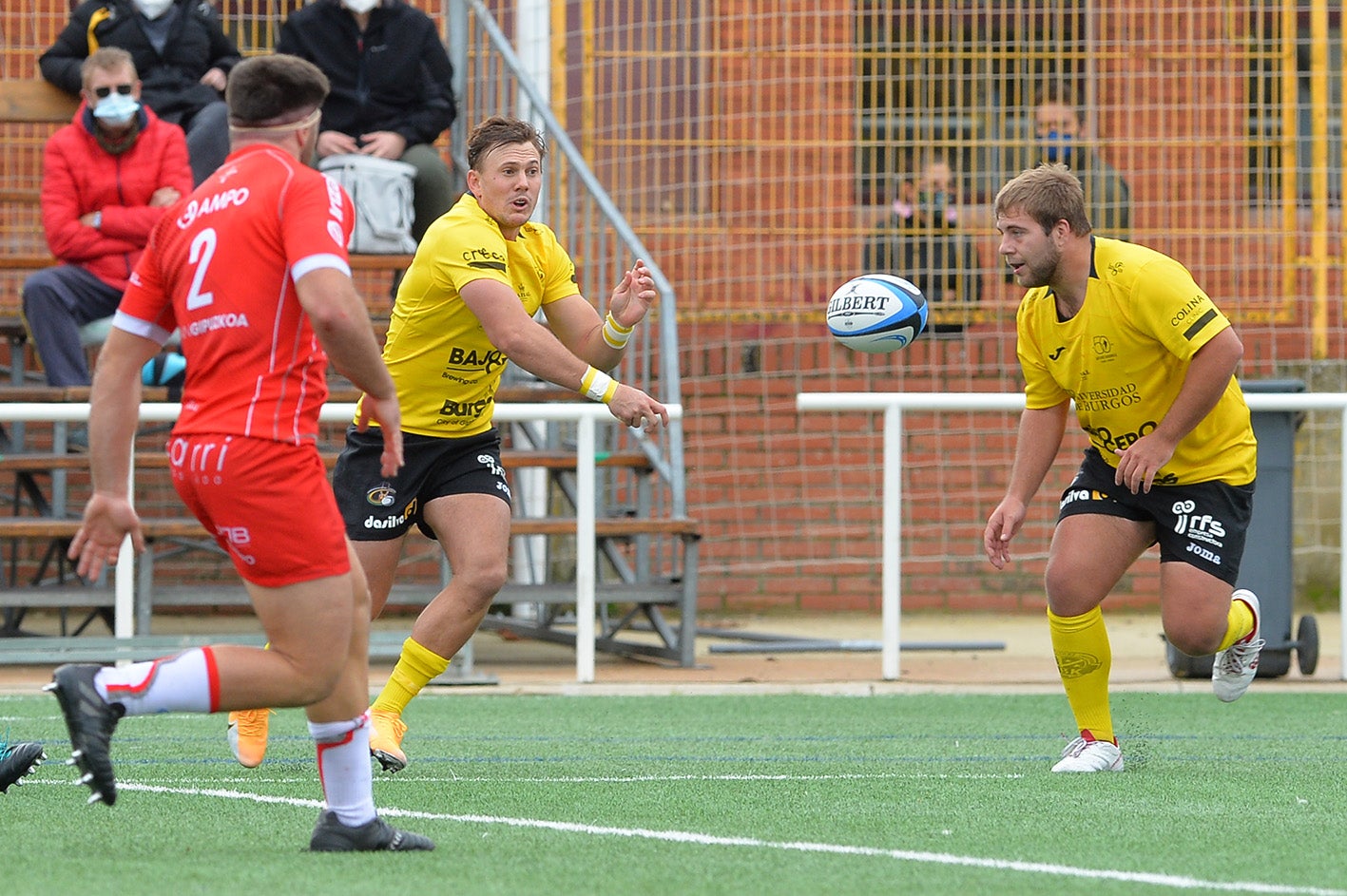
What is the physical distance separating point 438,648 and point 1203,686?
4.16m

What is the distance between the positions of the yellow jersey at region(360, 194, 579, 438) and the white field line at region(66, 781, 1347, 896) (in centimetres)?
137

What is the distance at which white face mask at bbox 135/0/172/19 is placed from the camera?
10531 mm

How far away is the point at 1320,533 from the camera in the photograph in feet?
39.4

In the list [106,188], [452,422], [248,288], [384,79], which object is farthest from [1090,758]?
[106,188]

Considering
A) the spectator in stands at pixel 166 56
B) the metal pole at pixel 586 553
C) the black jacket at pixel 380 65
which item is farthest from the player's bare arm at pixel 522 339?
the spectator in stands at pixel 166 56

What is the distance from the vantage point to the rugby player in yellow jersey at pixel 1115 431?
576 centimetres

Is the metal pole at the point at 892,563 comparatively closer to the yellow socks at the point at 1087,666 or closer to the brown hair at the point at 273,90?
the yellow socks at the point at 1087,666

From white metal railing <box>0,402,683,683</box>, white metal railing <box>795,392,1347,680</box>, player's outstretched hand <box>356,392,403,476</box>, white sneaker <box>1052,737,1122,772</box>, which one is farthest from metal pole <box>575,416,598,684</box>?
player's outstretched hand <box>356,392,403,476</box>

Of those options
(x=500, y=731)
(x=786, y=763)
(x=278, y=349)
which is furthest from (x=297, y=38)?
(x=278, y=349)

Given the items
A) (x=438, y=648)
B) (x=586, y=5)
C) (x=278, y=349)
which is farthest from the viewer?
(x=586, y=5)

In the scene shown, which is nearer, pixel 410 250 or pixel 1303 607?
pixel 410 250

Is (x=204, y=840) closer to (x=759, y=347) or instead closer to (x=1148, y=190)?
(x=759, y=347)

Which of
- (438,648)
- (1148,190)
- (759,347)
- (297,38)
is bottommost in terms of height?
(438,648)

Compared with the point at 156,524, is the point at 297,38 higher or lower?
higher
